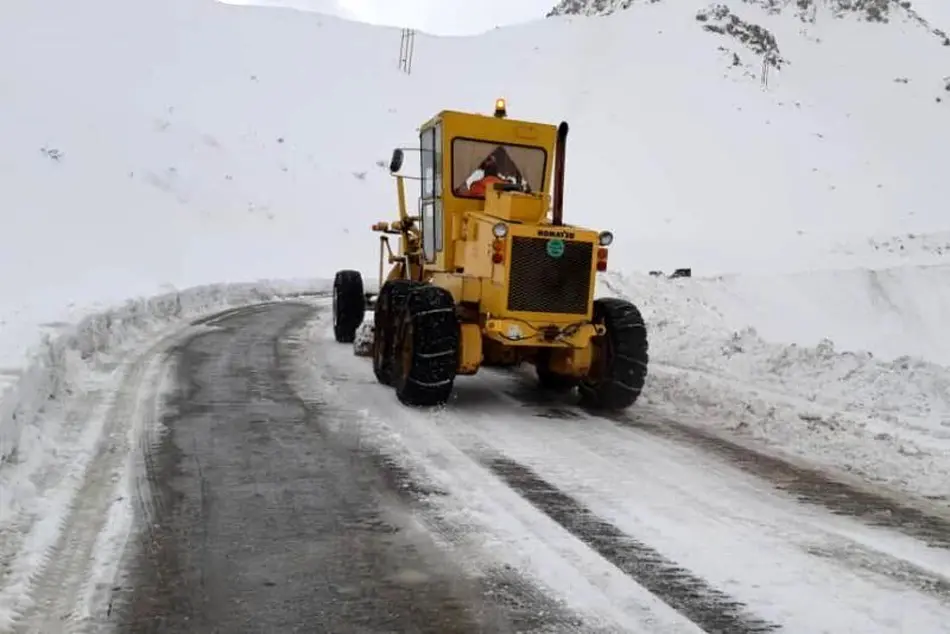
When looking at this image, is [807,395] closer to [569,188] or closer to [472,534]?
[472,534]

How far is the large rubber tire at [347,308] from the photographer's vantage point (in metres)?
12.7

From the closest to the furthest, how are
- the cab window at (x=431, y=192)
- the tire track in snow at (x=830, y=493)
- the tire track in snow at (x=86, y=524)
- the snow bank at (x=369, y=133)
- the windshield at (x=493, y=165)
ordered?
the tire track in snow at (x=86, y=524), the tire track in snow at (x=830, y=493), the windshield at (x=493, y=165), the cab window at (x=431, y=192), the snow bank at (x=369, y=133)

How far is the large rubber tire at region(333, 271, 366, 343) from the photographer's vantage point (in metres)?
12.7

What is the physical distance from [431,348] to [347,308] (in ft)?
17.2

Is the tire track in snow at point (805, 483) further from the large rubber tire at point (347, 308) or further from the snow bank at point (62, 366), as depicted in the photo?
the large rubber tire at point (347, 308)

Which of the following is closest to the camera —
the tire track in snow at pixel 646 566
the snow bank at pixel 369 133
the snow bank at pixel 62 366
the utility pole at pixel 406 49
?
the tire track in snow at pixel 646 566

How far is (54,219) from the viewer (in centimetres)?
2277

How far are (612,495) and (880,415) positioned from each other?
364 cm

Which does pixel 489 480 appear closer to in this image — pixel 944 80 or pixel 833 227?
pixel 833 227

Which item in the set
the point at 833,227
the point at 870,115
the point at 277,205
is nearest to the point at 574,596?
the point at 277,205

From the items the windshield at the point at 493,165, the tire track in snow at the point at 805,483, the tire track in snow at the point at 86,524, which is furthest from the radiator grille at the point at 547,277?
the tire track in snow at the point at 86,524

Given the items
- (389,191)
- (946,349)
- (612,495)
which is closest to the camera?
(612,495)

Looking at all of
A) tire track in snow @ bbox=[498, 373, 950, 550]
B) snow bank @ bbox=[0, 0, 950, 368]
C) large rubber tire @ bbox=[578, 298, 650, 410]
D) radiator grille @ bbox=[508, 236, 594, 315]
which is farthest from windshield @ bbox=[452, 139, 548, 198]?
snow bank @ bbox=[0, 0, 950, 368]

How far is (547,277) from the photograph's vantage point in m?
7.93
